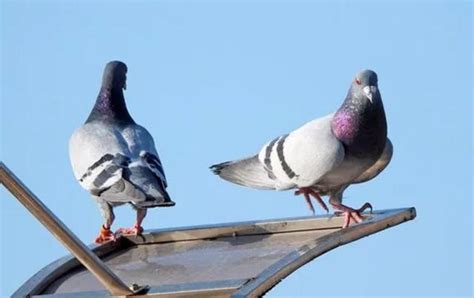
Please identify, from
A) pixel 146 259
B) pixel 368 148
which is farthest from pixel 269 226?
pixel 368 148

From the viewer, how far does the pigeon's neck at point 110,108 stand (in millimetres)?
9500

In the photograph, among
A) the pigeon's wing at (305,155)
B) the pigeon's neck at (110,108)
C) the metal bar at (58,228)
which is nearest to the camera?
the metal bar at (58,228)

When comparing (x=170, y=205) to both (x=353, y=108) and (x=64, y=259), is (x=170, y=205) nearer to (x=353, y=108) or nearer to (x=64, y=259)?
(x=353, y=108)

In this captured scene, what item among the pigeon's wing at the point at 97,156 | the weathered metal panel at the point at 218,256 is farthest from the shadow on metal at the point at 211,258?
the pigeon's wing at the point at 97,156

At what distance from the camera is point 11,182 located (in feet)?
10.7

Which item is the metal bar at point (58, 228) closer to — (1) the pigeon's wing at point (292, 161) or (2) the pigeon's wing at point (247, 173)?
(1) the pigeon's wing at point (292, 161)

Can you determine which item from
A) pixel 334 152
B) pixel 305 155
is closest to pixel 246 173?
pixel 305 155

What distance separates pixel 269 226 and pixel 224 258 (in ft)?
3.18

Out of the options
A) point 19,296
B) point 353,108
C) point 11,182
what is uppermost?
point 353,108

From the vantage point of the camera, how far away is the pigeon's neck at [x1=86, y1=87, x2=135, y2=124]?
9500 mm

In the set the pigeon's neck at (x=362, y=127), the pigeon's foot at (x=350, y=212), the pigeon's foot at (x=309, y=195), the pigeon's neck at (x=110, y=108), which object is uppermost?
the pigeon's neck at (x=110, y=108)

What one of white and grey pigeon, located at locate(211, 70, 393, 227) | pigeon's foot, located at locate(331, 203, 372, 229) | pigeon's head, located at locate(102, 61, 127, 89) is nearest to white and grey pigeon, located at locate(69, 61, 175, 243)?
pigeon's head, located at locate(102, 61, 127, 89)

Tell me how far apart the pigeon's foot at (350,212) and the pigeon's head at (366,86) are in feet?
2.40

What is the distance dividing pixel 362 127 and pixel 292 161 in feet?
1.57
